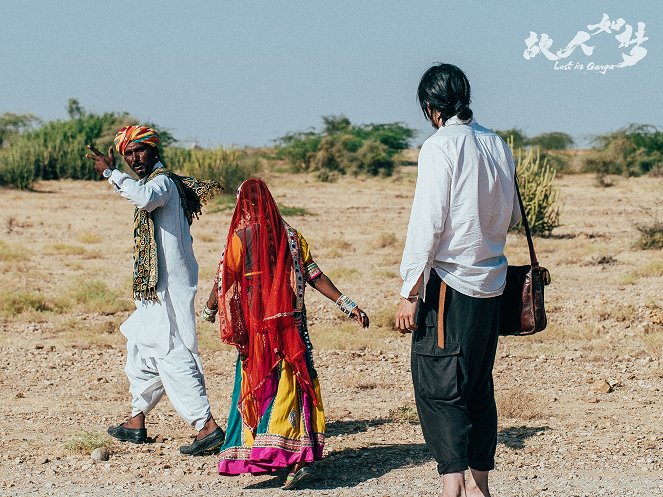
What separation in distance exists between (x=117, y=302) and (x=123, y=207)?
15.1 metres

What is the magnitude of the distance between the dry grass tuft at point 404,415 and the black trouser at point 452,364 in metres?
2.31

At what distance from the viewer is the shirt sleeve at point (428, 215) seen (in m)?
4.09

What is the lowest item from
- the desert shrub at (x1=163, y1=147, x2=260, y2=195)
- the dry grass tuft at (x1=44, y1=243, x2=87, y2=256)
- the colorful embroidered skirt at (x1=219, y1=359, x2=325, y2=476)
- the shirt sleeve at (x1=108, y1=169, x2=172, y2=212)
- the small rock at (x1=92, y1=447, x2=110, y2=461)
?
the dry grass tuft at (x1=44, y1=243, x2=87, y2=256)

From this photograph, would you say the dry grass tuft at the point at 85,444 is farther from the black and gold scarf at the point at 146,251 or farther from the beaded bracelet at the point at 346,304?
the beaded bracelet at the point at 346,304

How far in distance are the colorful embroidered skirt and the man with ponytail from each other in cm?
95

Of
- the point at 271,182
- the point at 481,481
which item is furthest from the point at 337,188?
the point at 481,481

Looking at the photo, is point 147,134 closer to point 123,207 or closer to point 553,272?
point 553,272

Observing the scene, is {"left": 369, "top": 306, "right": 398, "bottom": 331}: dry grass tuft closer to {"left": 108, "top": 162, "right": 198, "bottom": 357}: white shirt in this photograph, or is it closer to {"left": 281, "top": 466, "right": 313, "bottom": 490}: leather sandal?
{"left": 108, "top": 162, "right": 198, "bottom": 357}: white shirt

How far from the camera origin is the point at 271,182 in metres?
36.9

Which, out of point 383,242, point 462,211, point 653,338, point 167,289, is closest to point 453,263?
point 462,211

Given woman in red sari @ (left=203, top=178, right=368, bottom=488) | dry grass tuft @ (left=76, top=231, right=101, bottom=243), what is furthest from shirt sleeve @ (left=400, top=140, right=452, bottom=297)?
dry grass tuft @ (left=76, top=231, right=101, bottom=243)

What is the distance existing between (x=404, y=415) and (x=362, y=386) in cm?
120

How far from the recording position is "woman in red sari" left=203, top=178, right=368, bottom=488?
17.0ft

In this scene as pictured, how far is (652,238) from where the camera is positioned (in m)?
17.7
